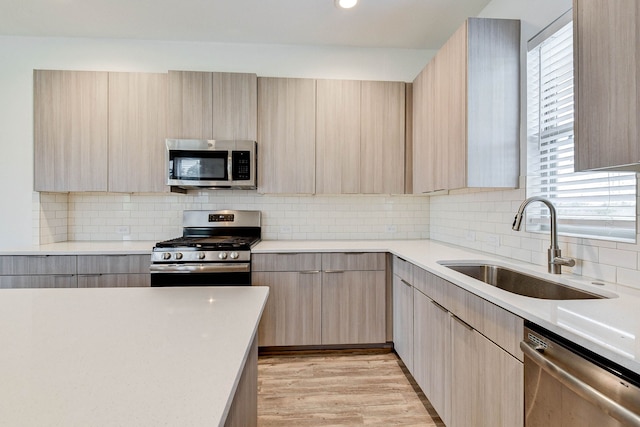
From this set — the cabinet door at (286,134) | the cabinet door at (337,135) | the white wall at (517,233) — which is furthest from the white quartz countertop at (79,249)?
the white wall at (517,233)

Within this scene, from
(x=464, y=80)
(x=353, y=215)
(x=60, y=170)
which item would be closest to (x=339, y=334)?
(x=353, y=215)

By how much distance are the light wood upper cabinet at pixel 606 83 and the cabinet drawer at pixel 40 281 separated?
11.0 ft

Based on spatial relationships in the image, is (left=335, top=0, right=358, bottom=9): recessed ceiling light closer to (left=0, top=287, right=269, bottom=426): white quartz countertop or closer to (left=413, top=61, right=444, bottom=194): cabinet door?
(left=413, top=61, right=444, bottom=194): cabinet door

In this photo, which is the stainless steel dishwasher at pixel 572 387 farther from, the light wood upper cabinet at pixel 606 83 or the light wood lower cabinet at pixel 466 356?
the light wood upper cabinet at pixel 606 83

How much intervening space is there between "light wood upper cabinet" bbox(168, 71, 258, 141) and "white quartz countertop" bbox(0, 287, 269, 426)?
1.95 m

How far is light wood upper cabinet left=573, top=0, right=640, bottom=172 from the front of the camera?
0.98 m

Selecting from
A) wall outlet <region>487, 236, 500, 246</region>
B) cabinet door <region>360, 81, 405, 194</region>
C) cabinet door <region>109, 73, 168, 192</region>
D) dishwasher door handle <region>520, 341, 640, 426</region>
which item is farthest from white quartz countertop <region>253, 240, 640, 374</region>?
cabinet door <region>109, 73, 168, 192</region>

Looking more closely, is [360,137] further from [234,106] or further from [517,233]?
[517,233]

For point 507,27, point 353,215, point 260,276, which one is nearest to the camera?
point 507,27

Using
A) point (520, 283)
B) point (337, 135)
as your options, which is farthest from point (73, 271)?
point (520, 283)

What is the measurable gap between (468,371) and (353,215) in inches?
78.7

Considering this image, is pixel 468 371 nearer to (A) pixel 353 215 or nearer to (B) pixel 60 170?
(A) pixel 353 215

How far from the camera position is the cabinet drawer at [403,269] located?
7.57ft

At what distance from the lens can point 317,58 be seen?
3.16m
